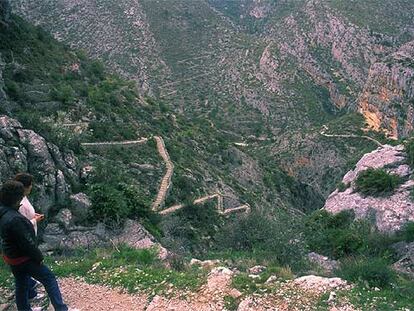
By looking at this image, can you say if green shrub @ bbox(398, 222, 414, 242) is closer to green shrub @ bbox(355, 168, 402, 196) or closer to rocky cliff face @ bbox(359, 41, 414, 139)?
green shrub @ bbox(355, 168, 402, 196)

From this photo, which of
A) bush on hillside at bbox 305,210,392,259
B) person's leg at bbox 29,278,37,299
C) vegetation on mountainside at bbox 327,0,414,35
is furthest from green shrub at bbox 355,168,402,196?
vegetation on mountainside at bbox 327,0,414,35

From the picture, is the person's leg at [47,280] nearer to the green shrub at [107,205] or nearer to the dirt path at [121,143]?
the green shrub at [107,205]

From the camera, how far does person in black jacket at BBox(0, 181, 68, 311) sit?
7.05 meters

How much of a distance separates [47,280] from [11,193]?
1.44 meters

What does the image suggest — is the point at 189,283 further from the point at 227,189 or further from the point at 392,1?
the point at 392,1

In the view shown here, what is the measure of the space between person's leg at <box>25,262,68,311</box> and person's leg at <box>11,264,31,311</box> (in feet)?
0.43

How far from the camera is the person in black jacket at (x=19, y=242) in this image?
705 centimetres

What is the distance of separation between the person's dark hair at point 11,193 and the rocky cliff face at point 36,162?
20.9ft

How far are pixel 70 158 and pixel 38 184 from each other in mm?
3117

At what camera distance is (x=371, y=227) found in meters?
18.3

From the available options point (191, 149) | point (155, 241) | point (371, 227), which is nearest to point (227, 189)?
point (191, 149)

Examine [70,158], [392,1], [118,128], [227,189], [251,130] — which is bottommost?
[251,130]

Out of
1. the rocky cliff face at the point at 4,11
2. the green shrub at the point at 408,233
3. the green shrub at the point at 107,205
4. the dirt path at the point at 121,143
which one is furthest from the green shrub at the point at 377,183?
the rocky cliff face at the point at 4,11

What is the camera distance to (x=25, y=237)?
23.2 feet
